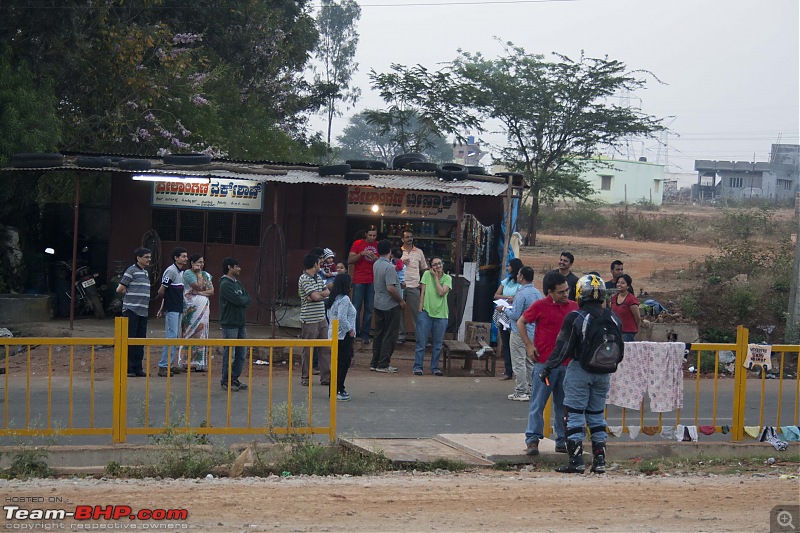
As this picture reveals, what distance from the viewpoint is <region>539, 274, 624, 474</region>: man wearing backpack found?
8.00 meters

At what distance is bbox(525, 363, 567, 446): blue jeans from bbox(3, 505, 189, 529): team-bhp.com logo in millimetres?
3507

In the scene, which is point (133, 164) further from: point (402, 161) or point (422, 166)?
point (402, 161)

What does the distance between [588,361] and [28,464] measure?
505 centimetres

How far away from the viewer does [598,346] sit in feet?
26.2

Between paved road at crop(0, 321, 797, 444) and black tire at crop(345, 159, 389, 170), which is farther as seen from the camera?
black tire at crop(345, 159, 389, 170)

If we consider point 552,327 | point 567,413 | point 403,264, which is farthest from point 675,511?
point 403,264

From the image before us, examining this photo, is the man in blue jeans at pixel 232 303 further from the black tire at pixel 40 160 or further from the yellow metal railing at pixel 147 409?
the black tire at pixel 40 160

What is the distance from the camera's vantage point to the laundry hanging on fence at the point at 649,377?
919 cm

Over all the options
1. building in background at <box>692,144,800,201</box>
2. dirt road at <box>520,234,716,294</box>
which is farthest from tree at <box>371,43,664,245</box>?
building in background at <box>692,144,800,201</box>

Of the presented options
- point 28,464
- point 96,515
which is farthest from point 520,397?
point 96,515

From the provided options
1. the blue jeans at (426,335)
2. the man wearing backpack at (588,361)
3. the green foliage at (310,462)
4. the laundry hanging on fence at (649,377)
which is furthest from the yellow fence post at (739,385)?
the blue jeans at (426,335)

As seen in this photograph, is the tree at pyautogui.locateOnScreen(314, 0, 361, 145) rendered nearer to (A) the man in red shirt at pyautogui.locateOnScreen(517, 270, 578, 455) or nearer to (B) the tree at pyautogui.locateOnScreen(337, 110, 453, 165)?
(B) the tree at pyautogui.locateOnScreen(337, 110, 453, 165)

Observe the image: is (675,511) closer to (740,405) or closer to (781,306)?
(740,405)

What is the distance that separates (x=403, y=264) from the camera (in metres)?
15.4
